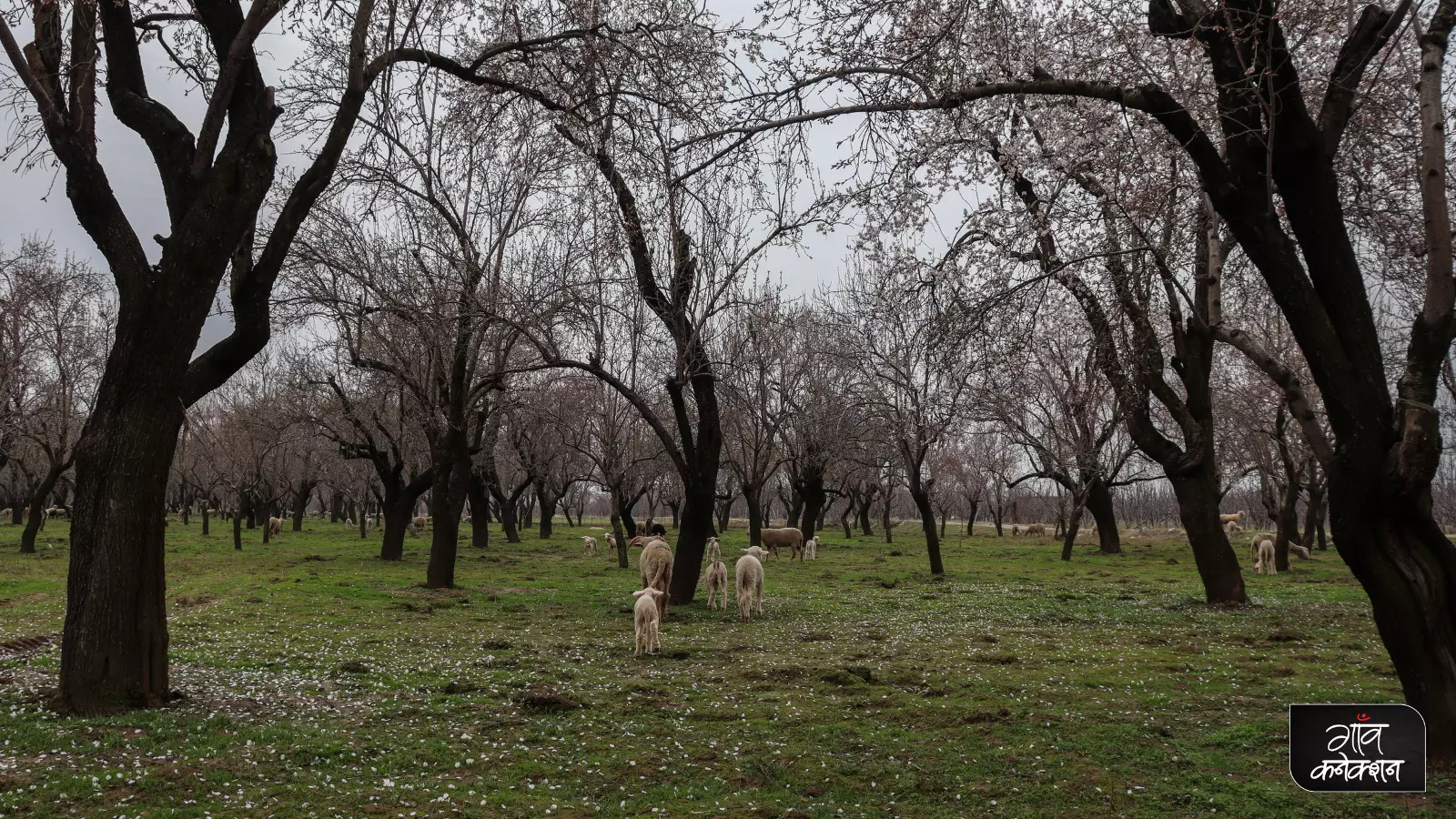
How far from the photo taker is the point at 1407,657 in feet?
23.2

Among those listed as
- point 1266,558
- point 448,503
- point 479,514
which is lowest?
point 479,514

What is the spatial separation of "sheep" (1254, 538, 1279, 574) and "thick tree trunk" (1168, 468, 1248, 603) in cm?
1218

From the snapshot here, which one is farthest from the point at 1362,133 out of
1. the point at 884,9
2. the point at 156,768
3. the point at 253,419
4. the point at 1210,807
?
the point at 253,419

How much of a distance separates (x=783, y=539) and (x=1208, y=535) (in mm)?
23139

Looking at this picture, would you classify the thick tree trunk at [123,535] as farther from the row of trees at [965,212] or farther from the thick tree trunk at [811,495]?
the thick tree trunk at [811,495]

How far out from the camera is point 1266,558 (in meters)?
29.4

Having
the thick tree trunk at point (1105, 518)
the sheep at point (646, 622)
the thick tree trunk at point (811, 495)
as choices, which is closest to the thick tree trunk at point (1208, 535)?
the sheep at point (646, 622)

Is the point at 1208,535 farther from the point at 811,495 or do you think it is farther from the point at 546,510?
the point at 546,510

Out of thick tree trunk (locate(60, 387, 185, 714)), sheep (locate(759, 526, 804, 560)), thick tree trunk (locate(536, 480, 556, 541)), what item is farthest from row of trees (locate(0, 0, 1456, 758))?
thick tree trunk (locate(536, 480, 556, 541))

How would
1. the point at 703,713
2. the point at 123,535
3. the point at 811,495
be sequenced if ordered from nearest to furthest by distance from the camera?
the point at 123,535 → the point at 703,713 → the point at 811,495

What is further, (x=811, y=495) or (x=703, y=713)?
(x=811, y=495)

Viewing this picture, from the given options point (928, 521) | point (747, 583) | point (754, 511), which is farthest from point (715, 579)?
point (754, 511)

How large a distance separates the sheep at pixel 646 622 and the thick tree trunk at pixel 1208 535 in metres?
11.2

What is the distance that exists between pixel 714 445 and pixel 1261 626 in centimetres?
1116
